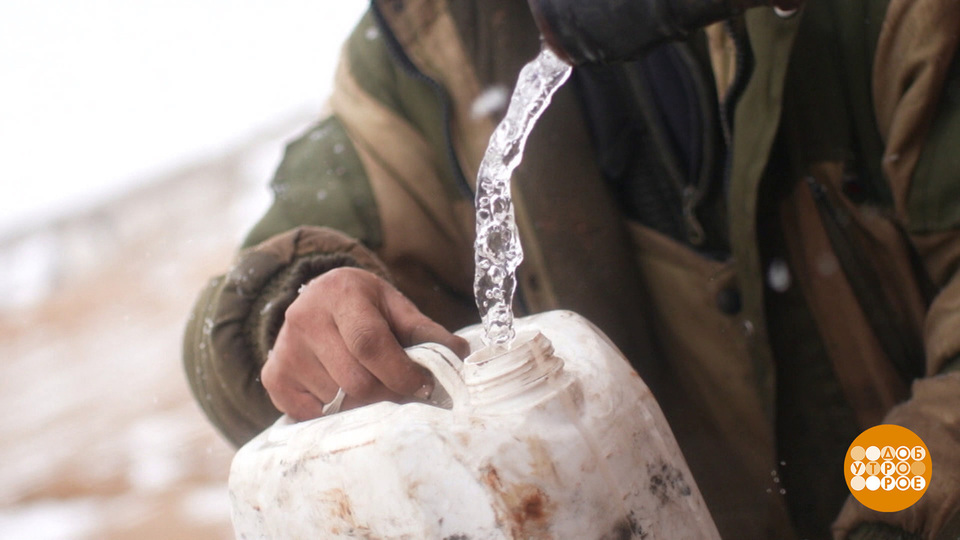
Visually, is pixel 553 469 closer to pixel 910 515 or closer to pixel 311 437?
pixel 311 437

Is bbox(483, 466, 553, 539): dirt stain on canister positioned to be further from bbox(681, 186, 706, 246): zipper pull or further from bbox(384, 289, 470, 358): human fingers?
bbox(681, 186, 706, 246): zipper pull

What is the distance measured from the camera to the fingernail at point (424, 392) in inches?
36.2

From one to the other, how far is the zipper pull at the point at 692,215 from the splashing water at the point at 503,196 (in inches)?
15.5

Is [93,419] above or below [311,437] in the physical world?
below

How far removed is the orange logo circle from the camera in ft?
3.17

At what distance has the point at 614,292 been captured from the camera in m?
1.46

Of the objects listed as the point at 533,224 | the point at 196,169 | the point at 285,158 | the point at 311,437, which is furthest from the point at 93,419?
the point at 196,169

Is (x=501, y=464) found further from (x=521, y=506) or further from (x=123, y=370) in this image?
(x=123, y=370)

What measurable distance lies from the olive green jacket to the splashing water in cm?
36

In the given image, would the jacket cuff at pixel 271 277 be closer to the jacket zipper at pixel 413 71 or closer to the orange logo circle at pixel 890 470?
the jacket zipper at pixel 413 71

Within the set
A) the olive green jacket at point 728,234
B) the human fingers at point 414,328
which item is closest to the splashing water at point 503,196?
the human fingers at point 414,328

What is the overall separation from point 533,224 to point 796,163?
0.44 m

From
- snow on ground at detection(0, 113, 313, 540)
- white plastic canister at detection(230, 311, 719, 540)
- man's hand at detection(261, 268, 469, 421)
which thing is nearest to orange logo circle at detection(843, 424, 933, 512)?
white plastic canister at detection(230, 311, 719, 540)

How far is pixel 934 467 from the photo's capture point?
96 centimetres
